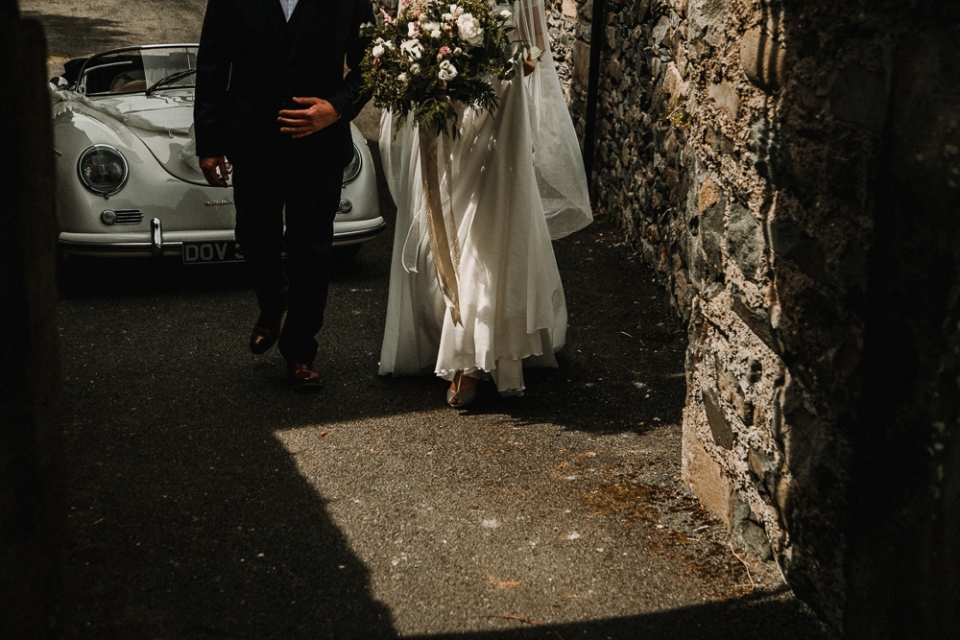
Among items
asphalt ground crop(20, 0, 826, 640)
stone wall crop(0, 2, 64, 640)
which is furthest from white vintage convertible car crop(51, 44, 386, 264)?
stone wall crop(0, 2, 64, 640)

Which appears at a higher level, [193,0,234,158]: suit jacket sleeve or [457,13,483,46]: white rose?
[457,13,483,46]: white rose

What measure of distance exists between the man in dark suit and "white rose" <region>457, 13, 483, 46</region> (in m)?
0.63

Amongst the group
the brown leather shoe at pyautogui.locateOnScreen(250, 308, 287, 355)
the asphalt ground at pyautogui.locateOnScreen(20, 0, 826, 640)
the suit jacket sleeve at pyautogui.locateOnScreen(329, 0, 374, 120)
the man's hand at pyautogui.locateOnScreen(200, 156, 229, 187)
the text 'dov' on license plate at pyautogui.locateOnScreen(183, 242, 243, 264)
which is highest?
the suit jacket sleeve at pyautogui.locateOnScreen(329, 0, 374, 120)

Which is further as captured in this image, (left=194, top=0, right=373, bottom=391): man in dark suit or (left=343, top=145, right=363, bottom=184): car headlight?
(left=343, top=145, right=363, bottom=184): car headlight

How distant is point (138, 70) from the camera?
746cm

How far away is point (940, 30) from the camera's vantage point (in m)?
2.21

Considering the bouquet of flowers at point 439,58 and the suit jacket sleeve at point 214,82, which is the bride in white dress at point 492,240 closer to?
the bouquet of flowers at point 439,58

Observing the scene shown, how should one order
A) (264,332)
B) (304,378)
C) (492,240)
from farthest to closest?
(264,332) → (304,378) → (492,240)

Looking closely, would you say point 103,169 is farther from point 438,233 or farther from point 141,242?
point 438,233

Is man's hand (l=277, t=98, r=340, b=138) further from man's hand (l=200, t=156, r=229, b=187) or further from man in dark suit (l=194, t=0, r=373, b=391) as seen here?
man's hand (l=200, t=156, r=229, b=187)

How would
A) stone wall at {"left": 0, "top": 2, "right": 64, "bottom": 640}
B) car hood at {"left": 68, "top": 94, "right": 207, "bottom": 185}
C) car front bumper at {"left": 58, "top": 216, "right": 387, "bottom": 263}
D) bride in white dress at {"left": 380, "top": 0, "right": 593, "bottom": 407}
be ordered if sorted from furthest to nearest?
1. car hood at {"left": 68, "top": 94, "right": 207, "bottom": 185}
2. car front bumper at {"left": 58, "top": 216, "right": 387, "bottom": 263}
3. bride in white dress at {"left": 380, "top": 0, "right": 593, "bottom": 407}
4. stone wall at {"left": 0, "top": 2, "right": 64, "bottom": 640}

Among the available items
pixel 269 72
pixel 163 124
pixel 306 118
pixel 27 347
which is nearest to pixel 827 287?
pixel 27 347

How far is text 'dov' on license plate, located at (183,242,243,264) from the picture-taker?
611cm

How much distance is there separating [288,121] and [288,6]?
0.51m
